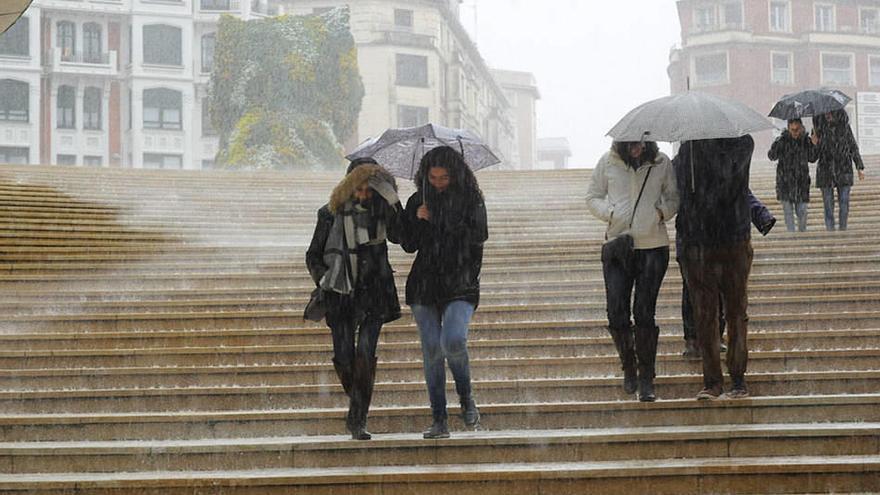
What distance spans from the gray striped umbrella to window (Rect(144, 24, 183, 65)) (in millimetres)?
47273

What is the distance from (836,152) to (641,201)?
6283 millimetres

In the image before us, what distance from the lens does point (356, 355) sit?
22.1 ft

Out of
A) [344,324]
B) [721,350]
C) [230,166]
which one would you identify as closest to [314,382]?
[344,324]

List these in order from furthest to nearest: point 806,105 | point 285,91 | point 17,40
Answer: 1. point 17,40
2. point 285,91
3. point 806,105

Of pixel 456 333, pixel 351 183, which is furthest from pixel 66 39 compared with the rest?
pixel 456 333

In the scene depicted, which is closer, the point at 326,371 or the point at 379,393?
the point at 379,393

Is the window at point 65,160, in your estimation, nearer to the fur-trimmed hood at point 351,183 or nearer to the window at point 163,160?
the window at point 163,160

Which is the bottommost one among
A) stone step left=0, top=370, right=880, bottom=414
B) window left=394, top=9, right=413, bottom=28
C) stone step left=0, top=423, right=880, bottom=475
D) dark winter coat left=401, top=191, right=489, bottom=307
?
stone step left=0, top=423, right=880, bottom=475

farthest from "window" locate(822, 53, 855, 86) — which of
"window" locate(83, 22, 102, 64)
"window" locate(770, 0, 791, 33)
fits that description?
"window" locate(83, 22, 102, 64)

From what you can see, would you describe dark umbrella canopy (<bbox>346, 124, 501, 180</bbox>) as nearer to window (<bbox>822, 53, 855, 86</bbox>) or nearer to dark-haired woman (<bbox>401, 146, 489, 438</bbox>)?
dark-haired woman (<bbox>401, 146, 489, 438</bbox>)

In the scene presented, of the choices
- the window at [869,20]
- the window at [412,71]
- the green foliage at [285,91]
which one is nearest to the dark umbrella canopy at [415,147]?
the green foliage at [285,91]

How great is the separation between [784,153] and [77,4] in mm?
43517

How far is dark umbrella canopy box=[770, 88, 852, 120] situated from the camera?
1216 cm

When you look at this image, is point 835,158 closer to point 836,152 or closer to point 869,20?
point 836,152
